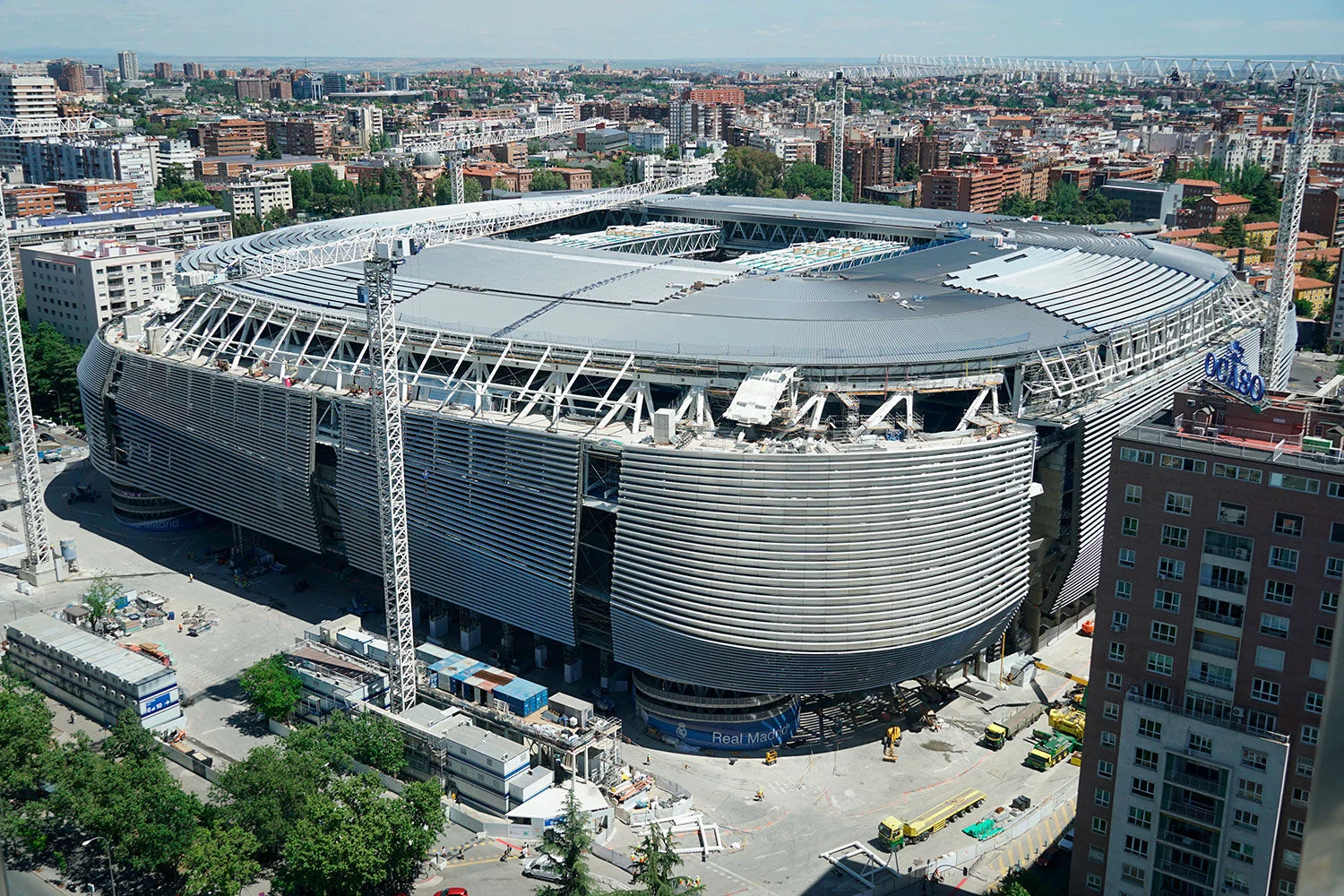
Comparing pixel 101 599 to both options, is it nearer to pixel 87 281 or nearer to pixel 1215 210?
pixel 87 281

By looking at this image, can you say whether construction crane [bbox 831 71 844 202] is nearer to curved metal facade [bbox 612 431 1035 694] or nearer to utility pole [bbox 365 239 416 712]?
curved metal facade [bbox 612 431 1035 694]

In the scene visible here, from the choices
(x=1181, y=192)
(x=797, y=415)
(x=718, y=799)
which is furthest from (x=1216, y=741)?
(x=1181, y=192)

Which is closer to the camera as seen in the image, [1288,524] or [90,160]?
[1288,524]

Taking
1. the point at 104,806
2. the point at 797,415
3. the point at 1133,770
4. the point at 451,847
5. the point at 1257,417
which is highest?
the point at 1257,417

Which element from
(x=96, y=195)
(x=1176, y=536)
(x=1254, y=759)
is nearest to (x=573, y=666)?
(x=1176, y=536)

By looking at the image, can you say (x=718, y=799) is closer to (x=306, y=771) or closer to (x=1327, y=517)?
(x=306, y=771)

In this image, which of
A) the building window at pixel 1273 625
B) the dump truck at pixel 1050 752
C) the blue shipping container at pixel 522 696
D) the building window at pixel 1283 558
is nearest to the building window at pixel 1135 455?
the building window at pixel 1283 558

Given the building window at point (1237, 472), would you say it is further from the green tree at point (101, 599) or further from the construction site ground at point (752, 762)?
the green tree at point (101, 599)
